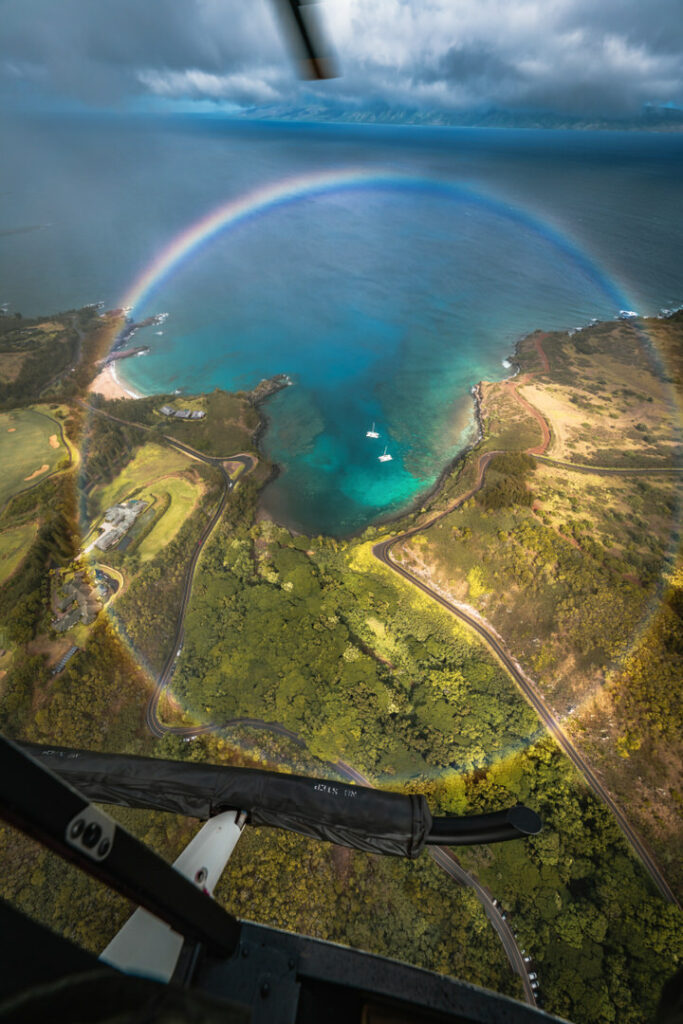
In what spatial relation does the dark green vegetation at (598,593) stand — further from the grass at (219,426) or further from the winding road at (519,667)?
the grass at (219,426)

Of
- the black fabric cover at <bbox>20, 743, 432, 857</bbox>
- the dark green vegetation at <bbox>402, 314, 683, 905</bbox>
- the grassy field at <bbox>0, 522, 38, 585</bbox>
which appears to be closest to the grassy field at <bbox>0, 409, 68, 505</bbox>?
the grassy field at <bbox>0, 522, 38, 585</bbox>

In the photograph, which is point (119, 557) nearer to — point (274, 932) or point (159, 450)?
point (159, 450)

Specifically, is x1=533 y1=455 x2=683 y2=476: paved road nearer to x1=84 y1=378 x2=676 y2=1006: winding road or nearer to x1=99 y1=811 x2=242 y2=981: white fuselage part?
x1=84 y1=378 x2=676 y2=1006: winding road

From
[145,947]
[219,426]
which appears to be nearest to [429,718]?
[145,947]

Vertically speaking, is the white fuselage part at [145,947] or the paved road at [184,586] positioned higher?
the white fuselage part at [145,947]

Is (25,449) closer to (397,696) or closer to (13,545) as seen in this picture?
(13,545)

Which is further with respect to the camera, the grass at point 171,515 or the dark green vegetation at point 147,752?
the grass at point 171,515

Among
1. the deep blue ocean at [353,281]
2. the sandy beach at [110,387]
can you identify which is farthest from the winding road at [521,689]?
the sandy beach at [110,387]
